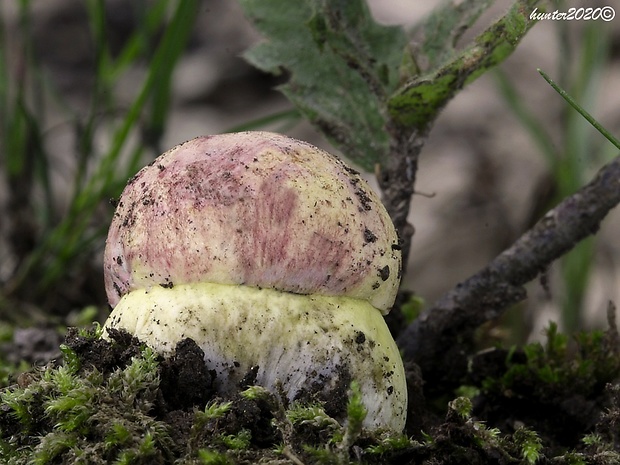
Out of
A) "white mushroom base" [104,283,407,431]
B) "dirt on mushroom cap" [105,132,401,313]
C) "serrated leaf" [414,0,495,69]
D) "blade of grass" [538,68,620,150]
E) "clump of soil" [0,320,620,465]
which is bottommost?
"clump of soil" [0,320,620,465]

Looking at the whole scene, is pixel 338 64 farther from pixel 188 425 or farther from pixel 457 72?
pixel 188 425

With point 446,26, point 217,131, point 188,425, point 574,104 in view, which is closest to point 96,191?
point 446,26

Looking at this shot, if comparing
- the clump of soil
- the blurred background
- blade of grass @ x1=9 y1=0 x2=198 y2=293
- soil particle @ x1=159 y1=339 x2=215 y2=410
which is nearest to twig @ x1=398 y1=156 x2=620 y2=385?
the blurred background

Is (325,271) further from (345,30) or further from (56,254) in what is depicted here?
(56,254)

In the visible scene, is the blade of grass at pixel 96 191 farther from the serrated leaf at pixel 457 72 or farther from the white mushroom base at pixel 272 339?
the white mushroom base at pixel 272 339

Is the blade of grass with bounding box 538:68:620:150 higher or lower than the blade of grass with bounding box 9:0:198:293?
higher

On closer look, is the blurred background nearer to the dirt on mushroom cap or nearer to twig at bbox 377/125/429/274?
twig at bbox 377/125/429/274

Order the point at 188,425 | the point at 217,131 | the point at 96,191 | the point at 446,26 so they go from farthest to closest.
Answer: the point at 217,131 < the point at 96,191 < the point at 446,26 < the point at 188,425
